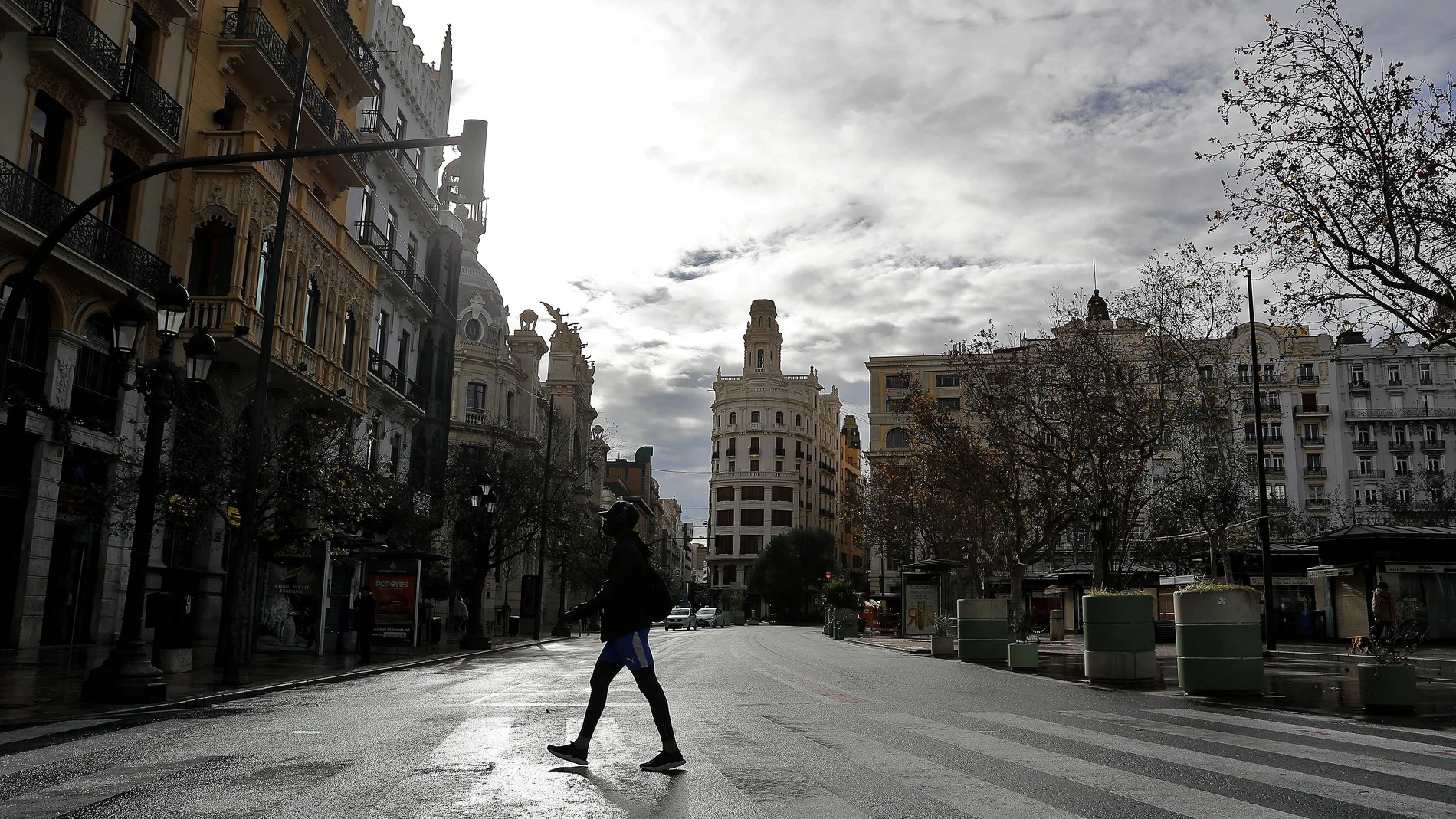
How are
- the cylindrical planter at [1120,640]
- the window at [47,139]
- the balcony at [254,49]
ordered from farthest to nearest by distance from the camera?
1. the balcony at [254,49]
2. the window at [47,139]
3. the cylindrical planter at [1120,640]

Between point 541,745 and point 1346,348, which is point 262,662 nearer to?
point 541,745

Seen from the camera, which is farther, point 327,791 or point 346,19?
point 346,19

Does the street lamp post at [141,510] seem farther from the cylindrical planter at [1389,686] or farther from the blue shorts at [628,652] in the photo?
the cylindrical planter at [1389,686]

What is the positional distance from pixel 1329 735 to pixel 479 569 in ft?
91.4

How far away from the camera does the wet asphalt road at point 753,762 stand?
5934 millimetres

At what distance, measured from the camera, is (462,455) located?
147 feet

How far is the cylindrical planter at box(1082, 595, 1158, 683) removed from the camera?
16.2 metres

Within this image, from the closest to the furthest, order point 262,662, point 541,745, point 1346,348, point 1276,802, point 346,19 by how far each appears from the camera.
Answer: point 1276,802
point 541,745
point 262,662
point 346,19
point 1346,348

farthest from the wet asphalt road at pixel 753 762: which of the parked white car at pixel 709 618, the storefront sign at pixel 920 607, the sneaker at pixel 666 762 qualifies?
the parked white car at pixel 709 618

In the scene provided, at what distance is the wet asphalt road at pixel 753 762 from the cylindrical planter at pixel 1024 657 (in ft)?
21.5

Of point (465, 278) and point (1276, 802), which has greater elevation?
point (465, 278)

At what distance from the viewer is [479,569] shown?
33.8 metres

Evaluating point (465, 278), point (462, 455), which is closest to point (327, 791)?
point (462, 455)

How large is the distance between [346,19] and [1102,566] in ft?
82.8
